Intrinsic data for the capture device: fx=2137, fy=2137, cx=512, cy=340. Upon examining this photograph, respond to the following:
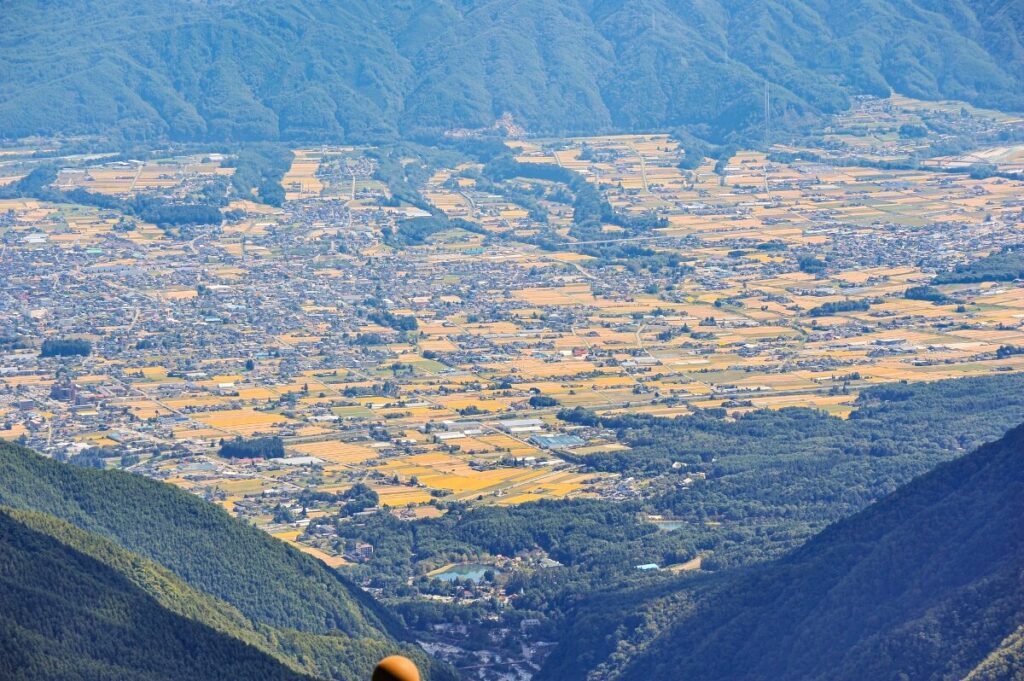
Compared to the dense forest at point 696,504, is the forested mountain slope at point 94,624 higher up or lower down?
higher up

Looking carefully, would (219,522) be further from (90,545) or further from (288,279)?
(288,279)

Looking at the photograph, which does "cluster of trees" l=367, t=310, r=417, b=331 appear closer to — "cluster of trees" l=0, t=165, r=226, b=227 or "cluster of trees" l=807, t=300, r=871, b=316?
"cluster of trees" l=807, t=300, r=871, b=316

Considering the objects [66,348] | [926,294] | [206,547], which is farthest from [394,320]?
[206,547]

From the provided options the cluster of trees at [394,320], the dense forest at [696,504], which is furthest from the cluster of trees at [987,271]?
the dense forest at [696,504]

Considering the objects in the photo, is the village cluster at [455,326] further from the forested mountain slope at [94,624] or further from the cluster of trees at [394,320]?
the forested mountain slope at [94,624]

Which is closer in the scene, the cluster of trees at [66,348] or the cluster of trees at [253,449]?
the cluster of trees at [253,449]
